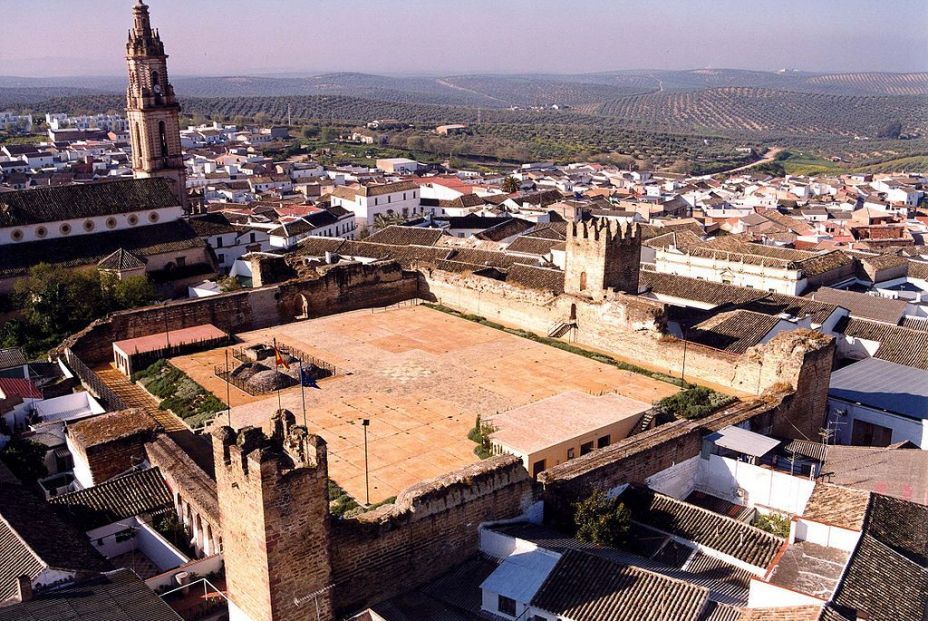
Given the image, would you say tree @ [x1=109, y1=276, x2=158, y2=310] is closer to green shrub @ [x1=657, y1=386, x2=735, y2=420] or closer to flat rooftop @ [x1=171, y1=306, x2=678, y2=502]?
flat rooftop @ [x1=171, y1=306, x2=678, y2=502]

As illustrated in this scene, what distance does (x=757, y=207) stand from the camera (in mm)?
55312

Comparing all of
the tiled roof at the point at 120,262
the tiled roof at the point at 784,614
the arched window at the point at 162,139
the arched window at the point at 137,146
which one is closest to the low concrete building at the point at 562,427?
the tiled roof at the point at 784,614

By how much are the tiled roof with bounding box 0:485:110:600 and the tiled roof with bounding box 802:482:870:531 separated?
9917 millimetres

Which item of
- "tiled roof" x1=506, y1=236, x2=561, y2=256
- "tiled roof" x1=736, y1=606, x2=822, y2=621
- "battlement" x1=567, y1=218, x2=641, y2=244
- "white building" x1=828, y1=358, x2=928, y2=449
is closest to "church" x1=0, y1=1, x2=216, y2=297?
"tiled roof" x1=506, y1=236, x2=561, y2=256

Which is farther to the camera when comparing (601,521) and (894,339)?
(894,339)

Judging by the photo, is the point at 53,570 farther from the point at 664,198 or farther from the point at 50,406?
the point at 664,198

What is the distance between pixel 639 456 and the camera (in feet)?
45.6

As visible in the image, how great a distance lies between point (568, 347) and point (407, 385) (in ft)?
17.5

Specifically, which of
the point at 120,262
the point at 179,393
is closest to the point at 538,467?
the point at 179,393

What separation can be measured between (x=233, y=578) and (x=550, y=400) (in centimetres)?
767

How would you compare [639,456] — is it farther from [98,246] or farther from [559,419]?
[98,246]

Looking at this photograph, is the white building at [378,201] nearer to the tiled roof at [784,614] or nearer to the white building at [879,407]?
the white building at [879,407]

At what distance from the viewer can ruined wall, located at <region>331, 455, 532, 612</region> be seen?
427 inches

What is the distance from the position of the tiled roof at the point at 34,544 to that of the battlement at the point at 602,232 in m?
15.1
